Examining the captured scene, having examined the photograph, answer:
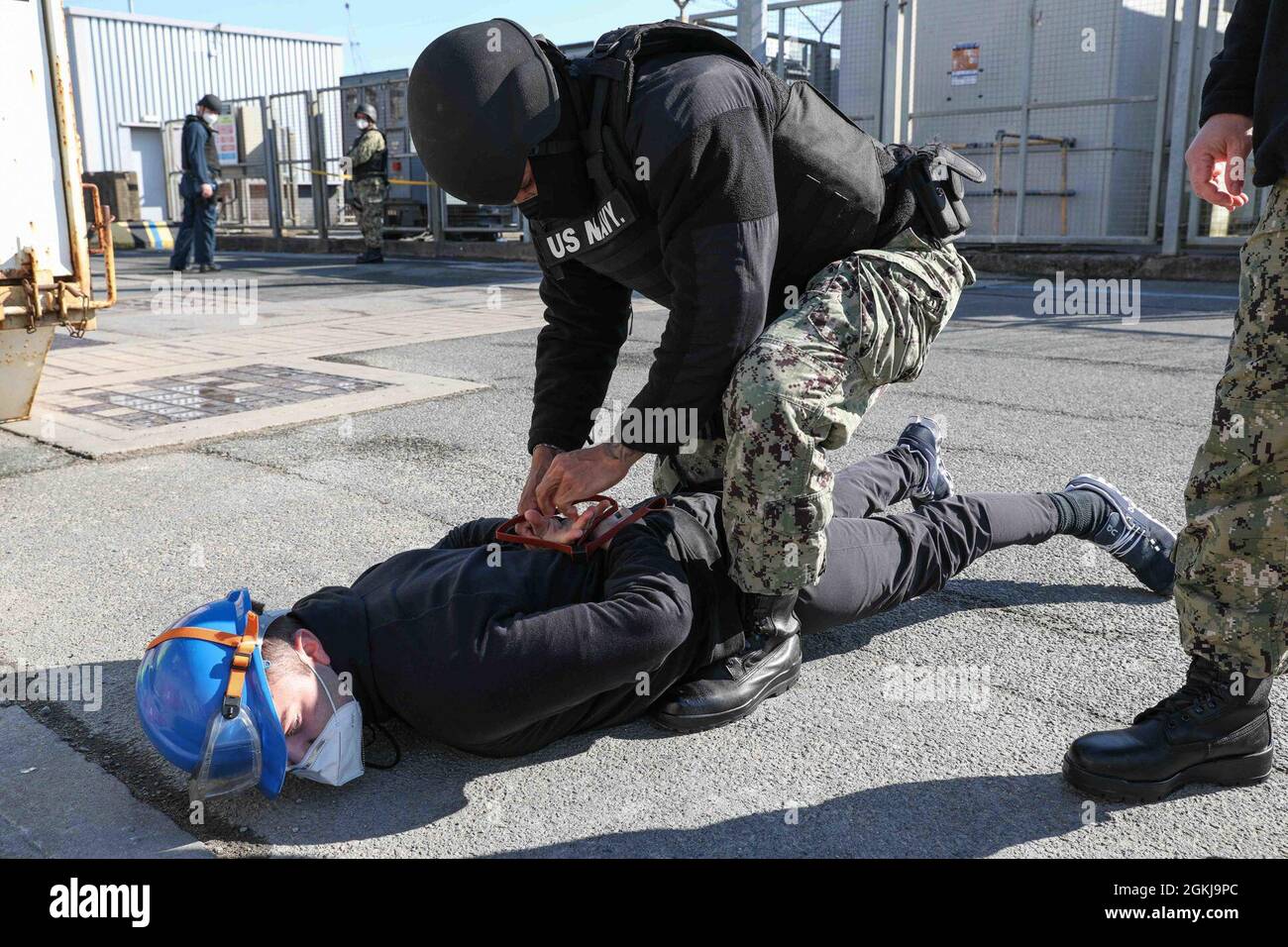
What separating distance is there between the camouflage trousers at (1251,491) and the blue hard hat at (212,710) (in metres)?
1.62

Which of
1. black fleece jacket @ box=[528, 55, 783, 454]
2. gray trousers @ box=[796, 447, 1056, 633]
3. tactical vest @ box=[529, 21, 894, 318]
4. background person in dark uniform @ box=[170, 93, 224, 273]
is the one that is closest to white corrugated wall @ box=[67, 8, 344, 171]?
background person in dark uniform @ box=[170, 93, 224, 273]

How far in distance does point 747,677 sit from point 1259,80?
1.42 m

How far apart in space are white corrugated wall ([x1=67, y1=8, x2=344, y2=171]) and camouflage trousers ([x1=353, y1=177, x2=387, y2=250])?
39.2ft

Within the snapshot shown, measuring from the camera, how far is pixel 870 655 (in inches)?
102

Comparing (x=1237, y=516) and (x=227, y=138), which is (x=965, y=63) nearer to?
(x=1237, y=516)

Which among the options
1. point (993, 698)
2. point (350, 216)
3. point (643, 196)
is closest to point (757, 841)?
point (993, 698)

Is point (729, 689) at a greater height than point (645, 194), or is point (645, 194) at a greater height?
point (645, 194)

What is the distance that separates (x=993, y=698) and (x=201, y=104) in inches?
523

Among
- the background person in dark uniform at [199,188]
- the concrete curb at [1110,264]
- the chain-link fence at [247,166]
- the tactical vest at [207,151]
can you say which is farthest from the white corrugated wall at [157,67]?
the concrete curb at [1110,264]

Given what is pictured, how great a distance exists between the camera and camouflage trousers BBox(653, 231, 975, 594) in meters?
2.19

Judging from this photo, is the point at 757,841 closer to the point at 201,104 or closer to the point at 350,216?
the point at 201,104

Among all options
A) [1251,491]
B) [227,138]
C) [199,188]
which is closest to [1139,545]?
[1251,491]

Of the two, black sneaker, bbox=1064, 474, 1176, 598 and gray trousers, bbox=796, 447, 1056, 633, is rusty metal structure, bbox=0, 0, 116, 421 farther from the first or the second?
black sneaker, bbox=1064, 474, 1176, 598

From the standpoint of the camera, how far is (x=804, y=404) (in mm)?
2189
